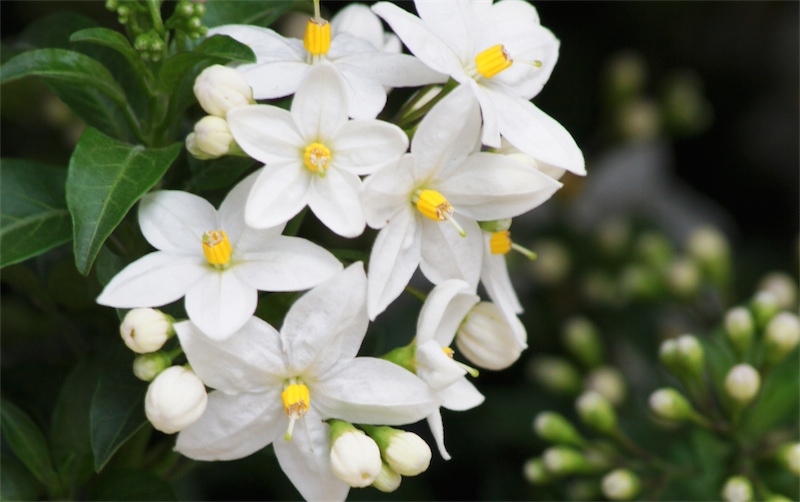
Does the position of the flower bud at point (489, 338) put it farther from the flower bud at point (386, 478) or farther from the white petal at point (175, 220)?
the white petal at point (175, 220)

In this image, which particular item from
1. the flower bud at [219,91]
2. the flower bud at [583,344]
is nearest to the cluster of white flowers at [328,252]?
the flower bud at [219,91]

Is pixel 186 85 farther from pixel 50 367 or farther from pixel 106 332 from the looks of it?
pixel 50 367

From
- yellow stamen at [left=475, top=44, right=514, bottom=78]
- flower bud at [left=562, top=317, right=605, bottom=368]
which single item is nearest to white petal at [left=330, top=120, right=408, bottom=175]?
yellow stamen at [left=475, top=44, right=514, bottom=78]

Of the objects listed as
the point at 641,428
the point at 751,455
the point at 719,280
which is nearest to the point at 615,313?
the point at 719,280

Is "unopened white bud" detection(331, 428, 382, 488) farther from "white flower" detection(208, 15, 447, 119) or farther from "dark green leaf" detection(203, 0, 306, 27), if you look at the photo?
"dark green leaf" detection(203, 0, 306, 27)

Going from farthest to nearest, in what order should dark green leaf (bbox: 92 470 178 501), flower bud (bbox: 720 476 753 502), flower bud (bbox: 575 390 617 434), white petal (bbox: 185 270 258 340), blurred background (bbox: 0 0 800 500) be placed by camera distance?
blurred background (bbox: 0 0 800 500), flower bud (bbox: 575 390 617 434), flower bud (bbox: 720 476 753 502), dark green leaf (bbox: 92 470 178 501), white petal (bbox: 185 270 258 340)
